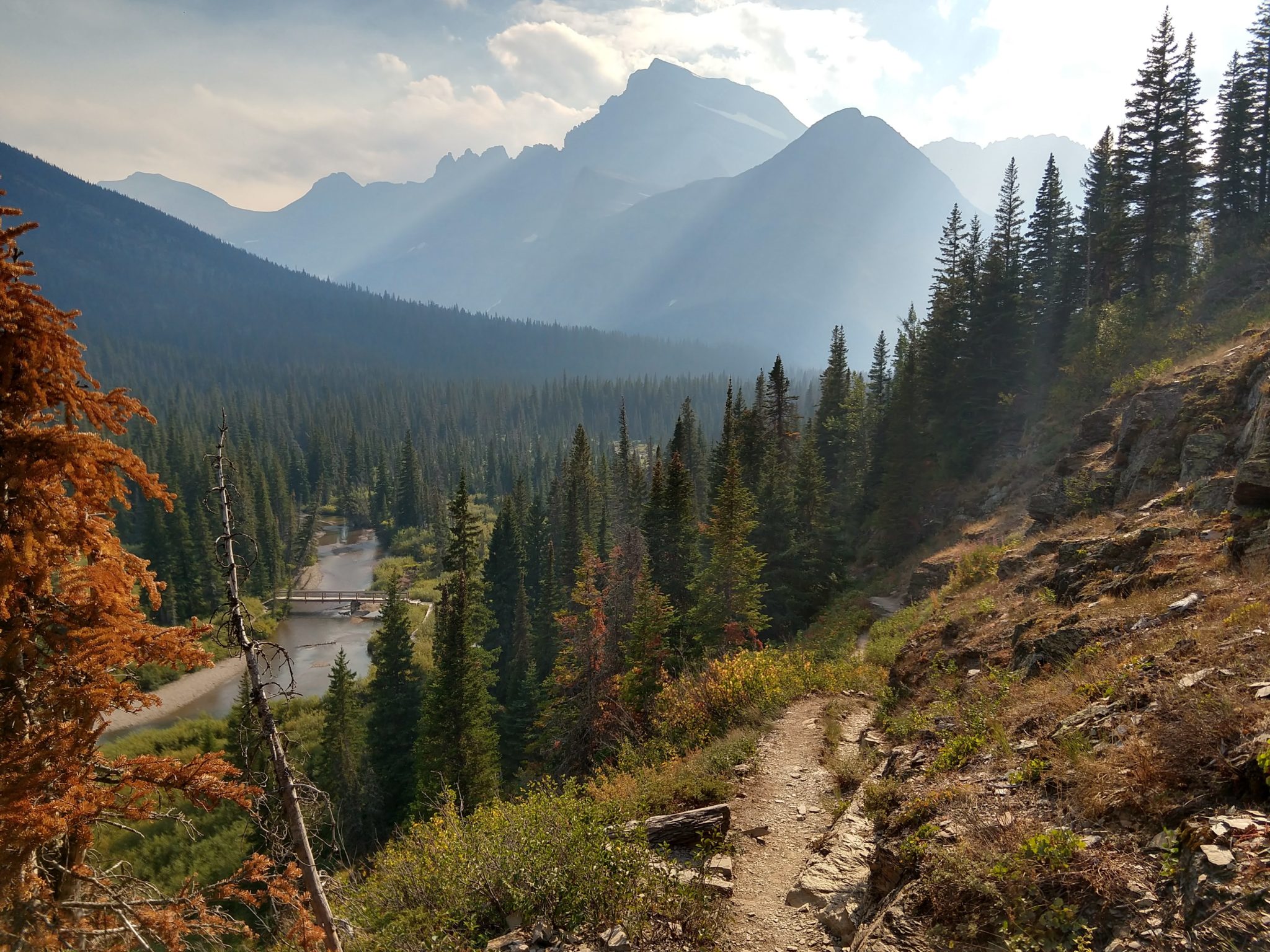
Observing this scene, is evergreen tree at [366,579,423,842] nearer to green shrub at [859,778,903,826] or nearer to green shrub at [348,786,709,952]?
green shrub at [348,786,709,952]

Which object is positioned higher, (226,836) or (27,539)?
(27,539)

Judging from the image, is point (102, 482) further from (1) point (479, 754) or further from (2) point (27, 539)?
(1) point (479, 754)

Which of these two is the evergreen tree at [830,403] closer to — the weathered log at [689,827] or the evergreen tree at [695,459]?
the evergreen tree at [695,459]

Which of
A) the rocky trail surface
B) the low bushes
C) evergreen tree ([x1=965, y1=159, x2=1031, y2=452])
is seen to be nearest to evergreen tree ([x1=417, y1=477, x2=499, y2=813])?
the low bushes

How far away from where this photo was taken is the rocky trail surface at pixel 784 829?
8109mm

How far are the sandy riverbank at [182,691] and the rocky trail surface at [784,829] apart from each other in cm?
4744

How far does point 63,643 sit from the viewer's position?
6078mm

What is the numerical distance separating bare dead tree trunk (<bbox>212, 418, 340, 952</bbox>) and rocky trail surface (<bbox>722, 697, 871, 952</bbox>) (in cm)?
572

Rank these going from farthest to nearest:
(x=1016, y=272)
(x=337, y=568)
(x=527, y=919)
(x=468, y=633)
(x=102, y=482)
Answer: (x=337, y=568) → (x=1016, y=272) → (x=468, y=633) → (x=527, y=919) → (x=102, y=482)

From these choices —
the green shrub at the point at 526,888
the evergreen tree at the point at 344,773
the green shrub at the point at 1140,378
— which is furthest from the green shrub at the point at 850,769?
the evergreen tree at the point at 344,773

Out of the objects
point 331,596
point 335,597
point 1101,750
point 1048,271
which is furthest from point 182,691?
point 1048,271

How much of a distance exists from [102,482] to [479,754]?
23743mm

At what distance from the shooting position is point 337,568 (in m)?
92.4

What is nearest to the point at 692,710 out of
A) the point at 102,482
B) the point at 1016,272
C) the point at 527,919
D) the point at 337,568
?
the point at 527,919
